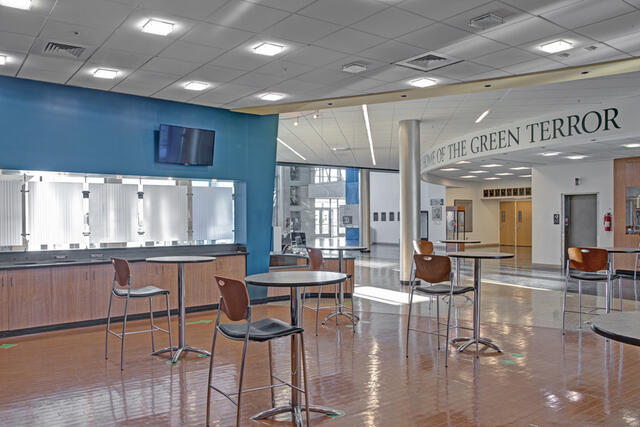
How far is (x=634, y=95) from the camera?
26.0 ft

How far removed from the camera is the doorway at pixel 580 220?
1193 centimetres

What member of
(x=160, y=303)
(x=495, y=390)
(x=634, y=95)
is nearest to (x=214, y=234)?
(x=160, y=303)

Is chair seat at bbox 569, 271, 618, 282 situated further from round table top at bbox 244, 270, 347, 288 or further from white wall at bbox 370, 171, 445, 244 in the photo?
white wall at bbox 370, 171, 445, 244

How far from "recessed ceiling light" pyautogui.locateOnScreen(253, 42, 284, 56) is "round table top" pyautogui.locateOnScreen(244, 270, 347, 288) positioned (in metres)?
2.32

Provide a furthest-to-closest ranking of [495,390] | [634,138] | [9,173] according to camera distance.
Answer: [634,138] → [9,173] → [495,390]

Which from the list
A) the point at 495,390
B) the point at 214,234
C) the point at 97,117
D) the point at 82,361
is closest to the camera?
the point at 495,390

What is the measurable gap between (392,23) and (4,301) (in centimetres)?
516

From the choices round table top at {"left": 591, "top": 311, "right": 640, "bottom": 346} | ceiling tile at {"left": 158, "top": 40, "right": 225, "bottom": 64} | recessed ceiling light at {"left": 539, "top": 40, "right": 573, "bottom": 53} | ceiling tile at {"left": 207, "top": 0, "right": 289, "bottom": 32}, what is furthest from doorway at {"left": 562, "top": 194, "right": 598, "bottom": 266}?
round table top at {"left": 591, "top": 311, "right": 640, "bottom": 346}

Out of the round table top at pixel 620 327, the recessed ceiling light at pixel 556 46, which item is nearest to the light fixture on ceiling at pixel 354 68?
the recessed ceiling light at pixel 556 46

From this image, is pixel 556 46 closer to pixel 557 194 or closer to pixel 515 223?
pixel 557 194

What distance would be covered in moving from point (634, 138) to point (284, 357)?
7371 mm

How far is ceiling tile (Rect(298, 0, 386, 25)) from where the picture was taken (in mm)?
3719

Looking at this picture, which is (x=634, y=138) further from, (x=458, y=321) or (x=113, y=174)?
(x=113, y=174)

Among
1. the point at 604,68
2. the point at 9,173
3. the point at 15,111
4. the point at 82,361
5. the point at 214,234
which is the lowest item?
the point at 82,361
